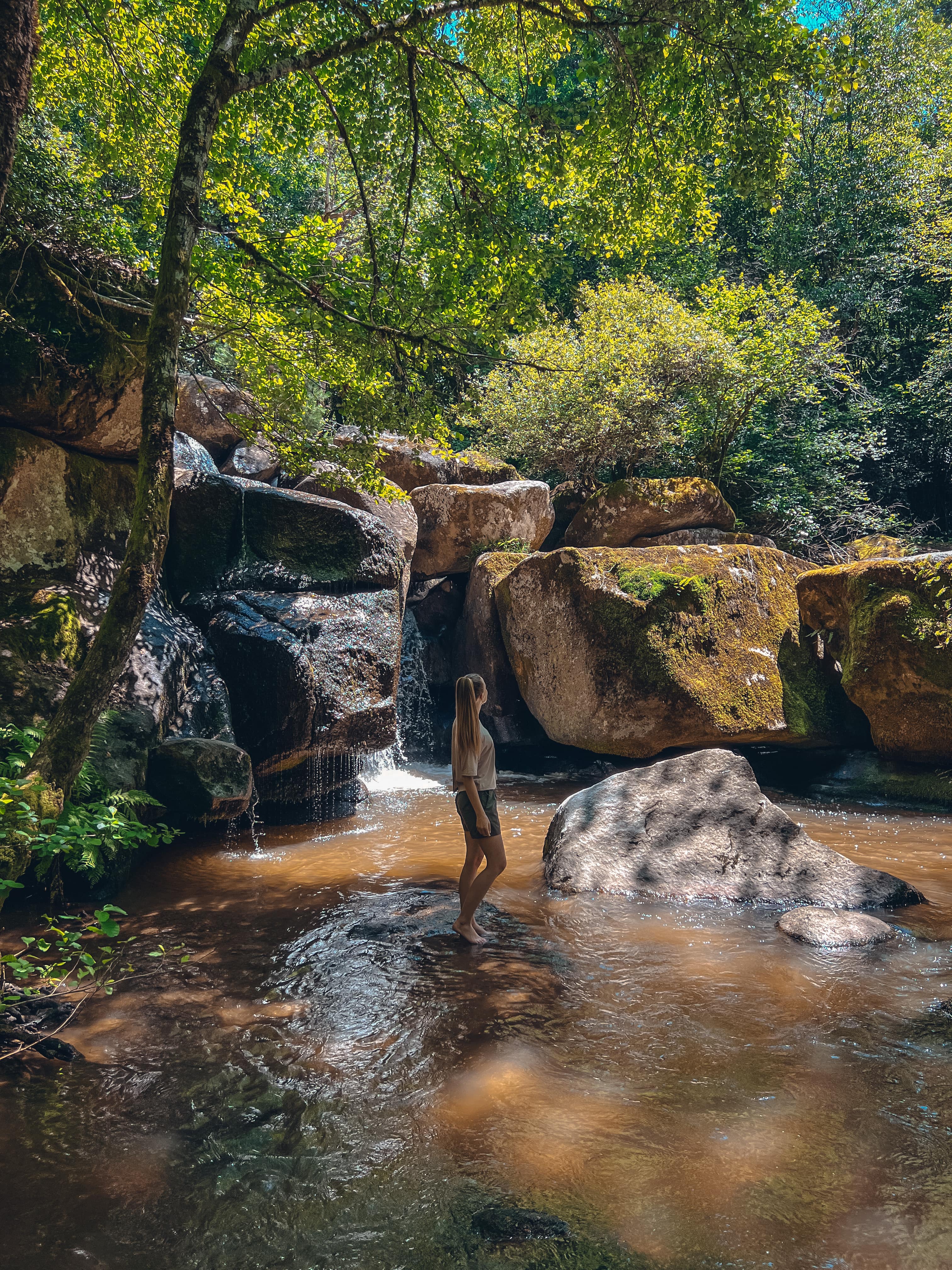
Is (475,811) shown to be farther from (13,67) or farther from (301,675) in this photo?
(13,67)

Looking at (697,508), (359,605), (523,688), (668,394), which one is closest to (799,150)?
(668,394)

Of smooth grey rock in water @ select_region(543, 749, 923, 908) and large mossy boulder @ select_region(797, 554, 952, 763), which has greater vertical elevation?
large mossy boulder @ select_region(797, 554, 952, 763)

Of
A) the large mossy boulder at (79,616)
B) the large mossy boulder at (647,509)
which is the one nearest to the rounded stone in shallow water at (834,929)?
the large mossy boulder at (79,616)

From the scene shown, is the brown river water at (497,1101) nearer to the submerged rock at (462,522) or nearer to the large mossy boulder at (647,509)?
the submerged rock at (462,522)

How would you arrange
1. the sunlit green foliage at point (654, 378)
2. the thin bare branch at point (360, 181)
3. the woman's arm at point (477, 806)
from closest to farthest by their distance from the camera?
the woman's arm at point (477, 806) → the thin bare branch at point (360, 181) → the sunlit green foliage at point (654, 378)

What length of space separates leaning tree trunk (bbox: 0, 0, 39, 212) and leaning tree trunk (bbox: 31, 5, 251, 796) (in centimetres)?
150

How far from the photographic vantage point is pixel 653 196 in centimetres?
784

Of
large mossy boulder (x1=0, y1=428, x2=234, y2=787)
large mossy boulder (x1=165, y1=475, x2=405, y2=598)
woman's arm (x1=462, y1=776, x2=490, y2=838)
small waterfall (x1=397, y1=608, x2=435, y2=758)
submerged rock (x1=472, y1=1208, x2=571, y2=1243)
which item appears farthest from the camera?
small waterfall (x1=397, y1=608, x2=435, y2=758)

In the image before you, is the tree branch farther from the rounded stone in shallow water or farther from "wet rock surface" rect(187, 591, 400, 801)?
the rounded stone in shallow water

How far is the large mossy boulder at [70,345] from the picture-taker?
7.13 m

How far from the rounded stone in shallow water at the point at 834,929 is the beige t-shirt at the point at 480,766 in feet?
8.07

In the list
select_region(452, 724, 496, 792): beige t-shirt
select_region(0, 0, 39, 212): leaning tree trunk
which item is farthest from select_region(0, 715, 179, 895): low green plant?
select_region(0, 0, 39, 212): leaning tree trunk

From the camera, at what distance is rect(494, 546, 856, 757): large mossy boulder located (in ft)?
33.8

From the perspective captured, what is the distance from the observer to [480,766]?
525cm
